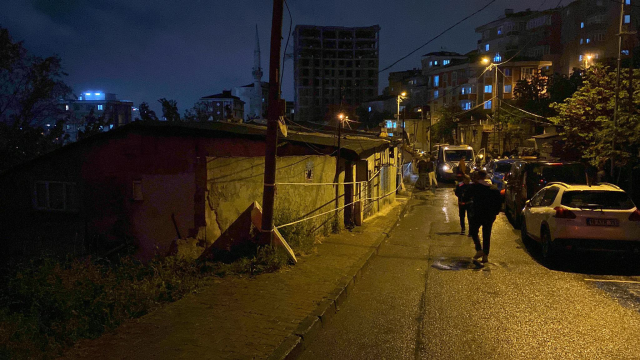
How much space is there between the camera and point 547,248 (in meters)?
8.88

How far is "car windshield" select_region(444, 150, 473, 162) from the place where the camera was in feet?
94.2

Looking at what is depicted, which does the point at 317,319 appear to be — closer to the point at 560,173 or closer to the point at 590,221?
the point at 590,221

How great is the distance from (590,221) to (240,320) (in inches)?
262

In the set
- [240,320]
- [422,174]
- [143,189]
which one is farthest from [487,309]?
[422,174]

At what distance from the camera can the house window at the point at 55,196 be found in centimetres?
871

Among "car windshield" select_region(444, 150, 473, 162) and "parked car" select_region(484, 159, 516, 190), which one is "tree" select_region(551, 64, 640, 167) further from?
"car windshield" select_region(444, 150, 473, 162)

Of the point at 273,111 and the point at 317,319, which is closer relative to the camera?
the point at 317,319

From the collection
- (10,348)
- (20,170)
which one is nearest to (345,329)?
(10,348)

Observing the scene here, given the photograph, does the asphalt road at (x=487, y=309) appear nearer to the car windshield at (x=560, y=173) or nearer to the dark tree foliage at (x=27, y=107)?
the car windshield at (x=560, y=173)

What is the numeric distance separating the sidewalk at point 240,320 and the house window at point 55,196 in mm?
3947

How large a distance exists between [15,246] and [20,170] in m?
1.70

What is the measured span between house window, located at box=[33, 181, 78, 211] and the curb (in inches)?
214

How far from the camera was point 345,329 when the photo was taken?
5508 mm

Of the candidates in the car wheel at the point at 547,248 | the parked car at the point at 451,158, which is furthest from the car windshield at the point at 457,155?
the car wheel at the point at 547,248
